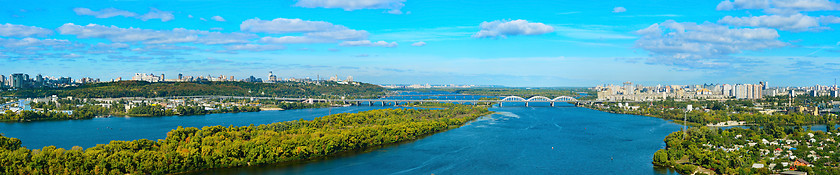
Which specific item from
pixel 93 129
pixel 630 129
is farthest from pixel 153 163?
pixel 630 129

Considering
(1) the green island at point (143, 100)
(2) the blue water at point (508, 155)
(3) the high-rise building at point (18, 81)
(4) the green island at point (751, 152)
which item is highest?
(3) the high-rise building at point (18, 81)

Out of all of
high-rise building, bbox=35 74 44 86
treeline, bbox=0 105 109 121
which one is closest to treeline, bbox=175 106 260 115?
treeline, bbox=0 105 109 121

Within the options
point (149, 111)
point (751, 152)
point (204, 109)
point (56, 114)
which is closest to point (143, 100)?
point (204, 109)

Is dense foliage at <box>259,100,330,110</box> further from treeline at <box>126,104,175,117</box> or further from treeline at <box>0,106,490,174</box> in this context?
treeline at <box>0,106,490,174</box>

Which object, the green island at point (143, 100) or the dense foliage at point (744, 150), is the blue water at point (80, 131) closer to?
the green island at point (143, 100)

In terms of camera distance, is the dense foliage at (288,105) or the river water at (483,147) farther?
the dense foliage at (288,105)

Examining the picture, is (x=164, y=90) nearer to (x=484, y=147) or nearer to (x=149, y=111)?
(x=149, y=111)

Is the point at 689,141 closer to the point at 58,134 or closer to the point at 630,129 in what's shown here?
the point at 630,129

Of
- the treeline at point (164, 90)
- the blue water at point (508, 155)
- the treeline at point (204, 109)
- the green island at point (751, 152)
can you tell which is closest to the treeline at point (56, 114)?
the treeline at point (204, 109)
